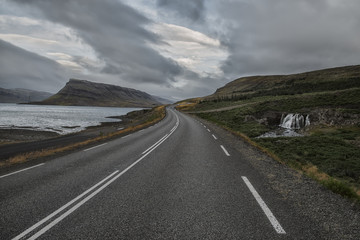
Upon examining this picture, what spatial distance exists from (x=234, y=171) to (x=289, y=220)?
10.3 feet

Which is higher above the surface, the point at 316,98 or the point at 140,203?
the point at 316,98

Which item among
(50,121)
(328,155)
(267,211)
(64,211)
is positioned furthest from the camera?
(50,121)

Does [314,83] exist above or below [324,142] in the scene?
above

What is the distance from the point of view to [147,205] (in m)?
4.34

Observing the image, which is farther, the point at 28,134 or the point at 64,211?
the point at 28,134

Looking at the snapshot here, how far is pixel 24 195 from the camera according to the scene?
4.99 meters

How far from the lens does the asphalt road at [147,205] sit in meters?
3.38

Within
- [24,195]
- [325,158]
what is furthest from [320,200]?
[325,158]

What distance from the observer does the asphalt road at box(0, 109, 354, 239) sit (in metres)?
3.38

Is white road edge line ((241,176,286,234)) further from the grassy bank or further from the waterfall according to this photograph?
the waterfall

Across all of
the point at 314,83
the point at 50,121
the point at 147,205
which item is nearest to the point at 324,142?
the point at 147,205

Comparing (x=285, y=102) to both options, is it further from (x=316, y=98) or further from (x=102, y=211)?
(x=102, y=211)

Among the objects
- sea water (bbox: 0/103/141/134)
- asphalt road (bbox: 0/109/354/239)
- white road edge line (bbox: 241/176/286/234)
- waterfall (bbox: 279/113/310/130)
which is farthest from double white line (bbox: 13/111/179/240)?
sea water (bbox: 0/103/141/134)

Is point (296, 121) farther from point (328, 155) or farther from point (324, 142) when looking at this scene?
point (328, 155)
